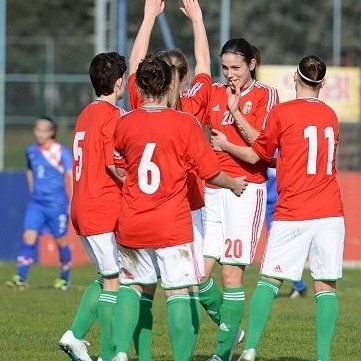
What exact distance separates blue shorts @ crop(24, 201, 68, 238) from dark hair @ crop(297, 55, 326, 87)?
26.5 feet

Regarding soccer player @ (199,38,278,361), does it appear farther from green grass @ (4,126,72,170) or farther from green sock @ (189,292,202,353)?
green grass @ (4,126,72,170)

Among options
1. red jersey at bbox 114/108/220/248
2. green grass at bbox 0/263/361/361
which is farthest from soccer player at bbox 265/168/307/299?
red jersey at bbox 114/108/220/248

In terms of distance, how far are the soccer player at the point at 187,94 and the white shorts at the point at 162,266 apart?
371 millimetres

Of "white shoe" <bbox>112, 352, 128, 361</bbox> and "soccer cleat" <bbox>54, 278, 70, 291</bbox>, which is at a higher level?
"white shoe" <bbox>112, 352, 128, 361</bbox>

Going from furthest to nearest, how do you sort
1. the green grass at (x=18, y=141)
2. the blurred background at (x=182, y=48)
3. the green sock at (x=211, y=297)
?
the green grass at (x=18, y=141) → the blurred background at (x=182, y=48) → the green sock at (x=211, y=297)

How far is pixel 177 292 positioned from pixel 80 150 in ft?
4.17

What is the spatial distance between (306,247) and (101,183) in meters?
1.41

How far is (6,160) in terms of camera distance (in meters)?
24.6

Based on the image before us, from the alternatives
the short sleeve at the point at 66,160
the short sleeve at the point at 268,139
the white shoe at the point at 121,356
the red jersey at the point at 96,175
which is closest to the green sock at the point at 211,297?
the red jersey at the point at 96,175

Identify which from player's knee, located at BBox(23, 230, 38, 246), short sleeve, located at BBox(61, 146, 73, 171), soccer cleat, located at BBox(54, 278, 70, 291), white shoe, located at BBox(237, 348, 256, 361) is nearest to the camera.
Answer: white shoe, located at BBox(237, 348, 256, 361)

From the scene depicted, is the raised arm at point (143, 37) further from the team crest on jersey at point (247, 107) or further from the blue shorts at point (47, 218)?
the blue shorts at point (47, 218)

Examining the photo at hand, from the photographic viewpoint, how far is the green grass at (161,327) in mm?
9992

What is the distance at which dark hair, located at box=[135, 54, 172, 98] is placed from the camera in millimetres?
8023

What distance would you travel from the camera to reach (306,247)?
342 inches
